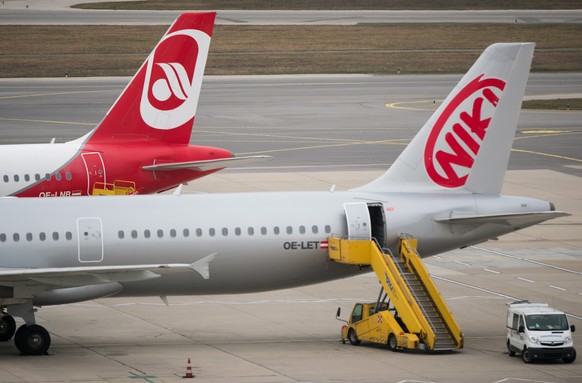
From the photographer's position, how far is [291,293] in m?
47.5

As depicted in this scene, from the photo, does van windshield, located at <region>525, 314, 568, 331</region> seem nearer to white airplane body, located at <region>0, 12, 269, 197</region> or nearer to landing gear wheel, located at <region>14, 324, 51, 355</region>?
landing gear wheel, located at <region>14, 324, 51, 355</region>

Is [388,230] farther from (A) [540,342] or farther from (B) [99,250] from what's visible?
(B) [99,250]

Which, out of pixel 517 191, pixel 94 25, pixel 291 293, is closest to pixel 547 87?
pixel 517 191

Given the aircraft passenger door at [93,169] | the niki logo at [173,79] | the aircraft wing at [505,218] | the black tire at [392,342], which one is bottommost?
the black tire at [392,342]

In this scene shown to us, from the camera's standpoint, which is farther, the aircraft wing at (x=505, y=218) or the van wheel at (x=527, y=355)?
the aircraft wing at (x=505, y=218)

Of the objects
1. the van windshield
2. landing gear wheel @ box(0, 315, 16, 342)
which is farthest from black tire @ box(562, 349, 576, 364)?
landing gear wheel @ box(0, 315, 16, 342)

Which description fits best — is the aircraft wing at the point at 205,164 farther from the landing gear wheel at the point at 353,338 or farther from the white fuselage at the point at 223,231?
the landing gear wheel at the point at 353,338

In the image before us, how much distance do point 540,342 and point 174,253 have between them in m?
A: 11.1

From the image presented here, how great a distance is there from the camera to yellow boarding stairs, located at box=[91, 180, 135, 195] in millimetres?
50844

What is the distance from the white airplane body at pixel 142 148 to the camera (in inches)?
1982

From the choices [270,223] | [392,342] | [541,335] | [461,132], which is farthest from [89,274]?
[461,132]

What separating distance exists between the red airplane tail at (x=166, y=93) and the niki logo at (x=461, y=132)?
14.3m

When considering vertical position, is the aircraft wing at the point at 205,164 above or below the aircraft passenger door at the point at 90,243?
above

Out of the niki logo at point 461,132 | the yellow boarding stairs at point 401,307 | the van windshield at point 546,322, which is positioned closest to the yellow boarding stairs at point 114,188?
the yellow boarding stairs at point 401,307
